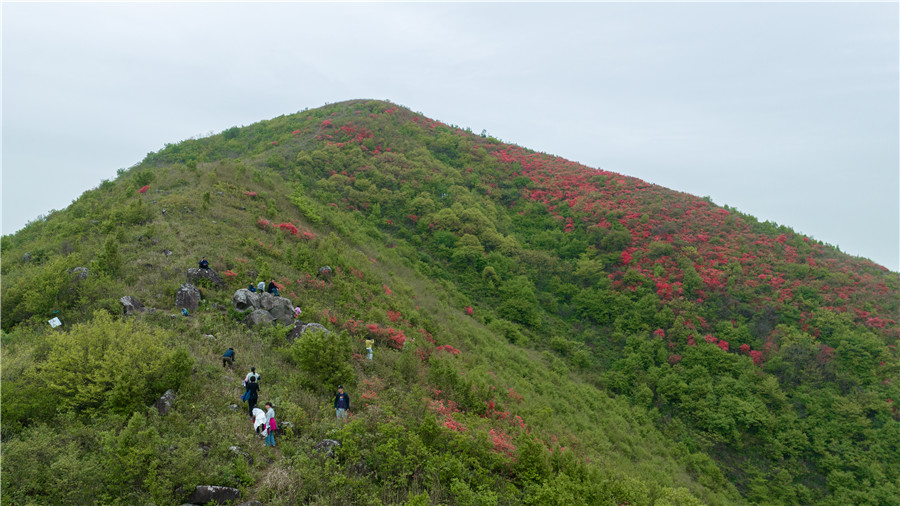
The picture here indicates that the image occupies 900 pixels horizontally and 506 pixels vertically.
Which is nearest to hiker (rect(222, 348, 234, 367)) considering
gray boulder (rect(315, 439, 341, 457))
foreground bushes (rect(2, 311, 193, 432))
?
foreground bushes (rect(2, 311, 193, 432))

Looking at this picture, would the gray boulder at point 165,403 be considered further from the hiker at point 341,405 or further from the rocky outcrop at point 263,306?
the rocky outcrop at point 263,306

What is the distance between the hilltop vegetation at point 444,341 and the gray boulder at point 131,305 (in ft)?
1.03

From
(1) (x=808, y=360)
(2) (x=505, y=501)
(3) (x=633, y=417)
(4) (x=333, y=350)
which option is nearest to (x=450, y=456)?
(2) (x=505, y=501)

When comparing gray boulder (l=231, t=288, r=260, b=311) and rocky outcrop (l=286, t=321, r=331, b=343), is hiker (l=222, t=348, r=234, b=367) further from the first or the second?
gray boulder (l=231, t=288, r=260, b=311)

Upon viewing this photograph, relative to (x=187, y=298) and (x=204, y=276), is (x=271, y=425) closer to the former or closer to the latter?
(x=187, y=298)

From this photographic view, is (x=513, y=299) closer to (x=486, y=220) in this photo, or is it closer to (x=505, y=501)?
(x=486, y=220)

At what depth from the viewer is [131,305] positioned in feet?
34.4

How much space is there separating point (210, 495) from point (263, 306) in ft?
23.3

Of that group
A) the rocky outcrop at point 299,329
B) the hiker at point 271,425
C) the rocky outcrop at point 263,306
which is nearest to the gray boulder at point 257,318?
the rocky outcrop at point 263,306

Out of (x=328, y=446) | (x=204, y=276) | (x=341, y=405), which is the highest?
(x=204, y=276)

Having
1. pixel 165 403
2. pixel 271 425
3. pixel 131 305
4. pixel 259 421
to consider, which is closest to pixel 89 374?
pixel 165 403

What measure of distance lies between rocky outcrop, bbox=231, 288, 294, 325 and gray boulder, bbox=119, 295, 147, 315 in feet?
7.45

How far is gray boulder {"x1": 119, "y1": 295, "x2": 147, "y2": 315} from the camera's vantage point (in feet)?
34.1

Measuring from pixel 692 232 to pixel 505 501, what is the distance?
30.3 metres
